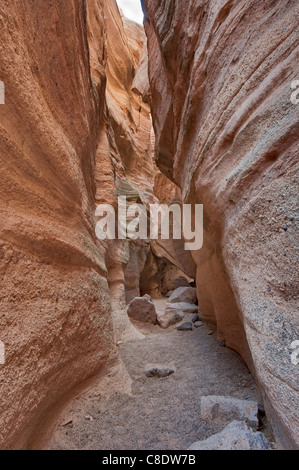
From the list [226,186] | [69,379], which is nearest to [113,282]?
[69,379]

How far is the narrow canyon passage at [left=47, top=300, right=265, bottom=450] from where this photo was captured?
1.62m

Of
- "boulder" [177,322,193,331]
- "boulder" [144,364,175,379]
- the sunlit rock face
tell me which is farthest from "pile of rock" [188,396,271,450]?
"boulder" [177,322,193,331]

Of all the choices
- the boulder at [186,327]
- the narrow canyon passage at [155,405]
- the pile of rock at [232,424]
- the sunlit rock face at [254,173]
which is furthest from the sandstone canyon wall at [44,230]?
the boulder at [186,327]

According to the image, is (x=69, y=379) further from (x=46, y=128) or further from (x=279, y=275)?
(x=46, y=128)

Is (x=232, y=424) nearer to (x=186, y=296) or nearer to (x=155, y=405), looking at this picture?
(x=155, y=405)

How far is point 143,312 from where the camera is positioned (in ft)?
18.9

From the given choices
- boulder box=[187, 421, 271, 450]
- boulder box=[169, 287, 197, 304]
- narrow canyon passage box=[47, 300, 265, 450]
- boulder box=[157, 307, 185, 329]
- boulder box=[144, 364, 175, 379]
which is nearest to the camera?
boulder box=[187, 421, 271, 450]

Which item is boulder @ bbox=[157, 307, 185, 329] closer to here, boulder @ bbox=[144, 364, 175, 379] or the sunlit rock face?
the sunlit rock face

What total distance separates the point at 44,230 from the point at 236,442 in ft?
6.23

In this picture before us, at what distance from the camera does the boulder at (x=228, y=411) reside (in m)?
1.65

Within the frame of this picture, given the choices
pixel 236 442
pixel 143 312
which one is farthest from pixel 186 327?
pixel 236 442

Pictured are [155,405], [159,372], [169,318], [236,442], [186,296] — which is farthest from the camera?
[186,296]

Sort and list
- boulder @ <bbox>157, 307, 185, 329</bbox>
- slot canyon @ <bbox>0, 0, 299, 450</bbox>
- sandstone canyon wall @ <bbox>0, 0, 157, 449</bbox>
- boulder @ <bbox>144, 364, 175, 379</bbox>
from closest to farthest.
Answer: slot canyon @ <bbox>0, 0, 299, 450</bbox> → sandstone canyon wall @ <bbox>0, 0, 157, 449</bbox> → boulder @ <bbox>144, 364, 175, 379</bbox> → boulder @ <bbox>157, 307, 185, 329</bbox>
